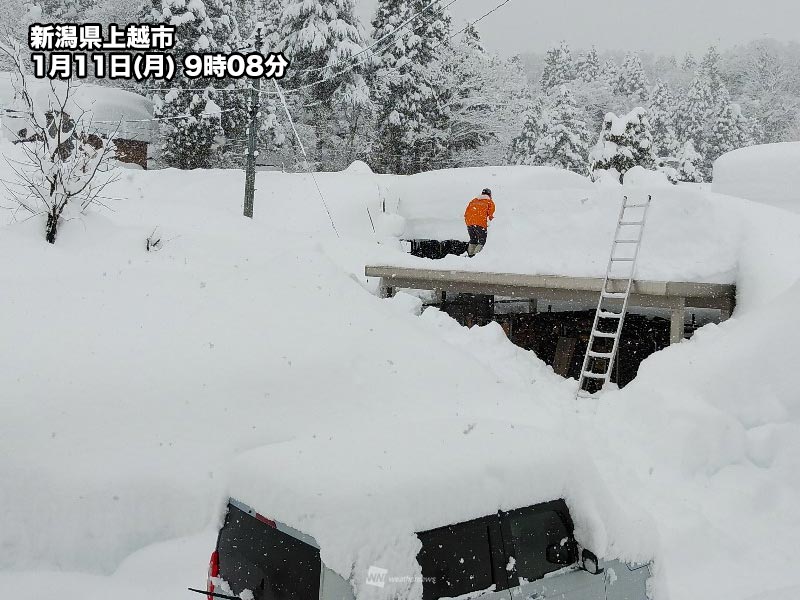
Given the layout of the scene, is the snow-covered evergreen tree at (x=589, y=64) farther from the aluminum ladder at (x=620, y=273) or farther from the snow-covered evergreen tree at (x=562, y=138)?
the aluminum ladder at (x=620, y=273)

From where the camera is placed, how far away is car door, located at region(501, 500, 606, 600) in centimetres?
398

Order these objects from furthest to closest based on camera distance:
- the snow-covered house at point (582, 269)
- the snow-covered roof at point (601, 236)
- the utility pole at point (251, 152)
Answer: the utility pole at point (251, 152) < the snow-covered roof at point (601, 236) < the snow-covered house at point (582, 269)

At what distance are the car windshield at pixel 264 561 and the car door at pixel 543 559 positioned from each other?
1.15 metres

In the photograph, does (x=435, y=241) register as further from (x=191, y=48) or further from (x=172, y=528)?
(x=191, y=48)

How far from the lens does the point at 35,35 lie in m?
13.1

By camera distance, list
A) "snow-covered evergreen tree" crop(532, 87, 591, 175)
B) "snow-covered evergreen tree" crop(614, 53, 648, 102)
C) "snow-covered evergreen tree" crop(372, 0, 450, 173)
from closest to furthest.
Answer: "snow-covered evergreen tree" crop(372, 0, 450, 173)
"snow-covered evergreen tree" crop(532, 87, 591, 175)
"snow-covered evergreen tree" crop(614, 53, 648, 102)

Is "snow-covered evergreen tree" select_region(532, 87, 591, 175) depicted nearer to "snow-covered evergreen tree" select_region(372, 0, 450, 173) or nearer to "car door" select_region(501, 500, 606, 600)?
"snow-covered evergreen tree" select_region(372, 0, 450, 173)

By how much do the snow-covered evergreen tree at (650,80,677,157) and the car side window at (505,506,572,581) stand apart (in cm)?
5151

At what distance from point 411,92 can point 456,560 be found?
1297 inches

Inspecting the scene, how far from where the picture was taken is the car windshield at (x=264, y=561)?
3484 mm

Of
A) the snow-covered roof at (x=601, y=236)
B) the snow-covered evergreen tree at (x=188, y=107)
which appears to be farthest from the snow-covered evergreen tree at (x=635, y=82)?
the snow-covered roof at (x=601, y=236)

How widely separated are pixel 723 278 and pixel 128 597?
9497 millimetres

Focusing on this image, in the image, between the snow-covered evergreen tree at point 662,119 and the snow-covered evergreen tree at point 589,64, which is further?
the snow-covered evergreen tree at point 589,64

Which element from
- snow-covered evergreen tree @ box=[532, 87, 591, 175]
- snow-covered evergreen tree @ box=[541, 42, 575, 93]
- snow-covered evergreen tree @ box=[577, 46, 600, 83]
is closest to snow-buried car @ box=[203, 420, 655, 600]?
snow-covered evergreen tree @ box=[532, 87, 591, 175]
